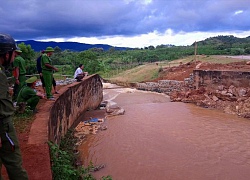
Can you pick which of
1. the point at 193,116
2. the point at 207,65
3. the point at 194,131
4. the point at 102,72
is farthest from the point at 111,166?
the point at 102,72

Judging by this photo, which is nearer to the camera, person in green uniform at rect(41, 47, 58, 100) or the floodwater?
person in green uniform at rect(41, 47, 58, 100)

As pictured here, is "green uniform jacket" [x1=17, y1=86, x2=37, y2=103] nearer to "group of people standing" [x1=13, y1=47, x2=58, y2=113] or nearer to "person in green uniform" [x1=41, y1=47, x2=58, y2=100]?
"group of people standing" [x1=13, y1=47, x2=58, y2=113]

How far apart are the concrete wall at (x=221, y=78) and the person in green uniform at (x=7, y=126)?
1495 centimetres

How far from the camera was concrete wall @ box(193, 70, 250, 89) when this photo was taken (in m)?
15.3

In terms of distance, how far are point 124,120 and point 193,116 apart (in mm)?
3744

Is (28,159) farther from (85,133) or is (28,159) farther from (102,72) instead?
(102,72)

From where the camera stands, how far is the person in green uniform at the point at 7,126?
2.39 m

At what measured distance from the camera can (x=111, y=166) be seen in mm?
7305

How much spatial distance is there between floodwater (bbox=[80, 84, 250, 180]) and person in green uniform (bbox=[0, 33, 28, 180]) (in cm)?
442

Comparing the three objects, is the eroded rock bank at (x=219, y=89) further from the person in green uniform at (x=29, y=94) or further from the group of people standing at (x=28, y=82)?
the person in green uniform at (x=29, y=94)

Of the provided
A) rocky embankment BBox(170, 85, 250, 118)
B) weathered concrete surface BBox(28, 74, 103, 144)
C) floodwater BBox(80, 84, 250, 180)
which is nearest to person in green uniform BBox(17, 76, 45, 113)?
weathered concrete surface BBox(28, 74, 103, 144)

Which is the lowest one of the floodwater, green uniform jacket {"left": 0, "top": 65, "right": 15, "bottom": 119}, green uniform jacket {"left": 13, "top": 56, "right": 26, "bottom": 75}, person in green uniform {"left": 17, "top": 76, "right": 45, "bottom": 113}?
the floodwater

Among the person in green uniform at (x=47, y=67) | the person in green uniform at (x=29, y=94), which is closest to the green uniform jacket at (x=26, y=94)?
the person in green uniform at (x=29, y=94)

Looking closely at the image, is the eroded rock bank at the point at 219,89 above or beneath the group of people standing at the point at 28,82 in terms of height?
beneath
